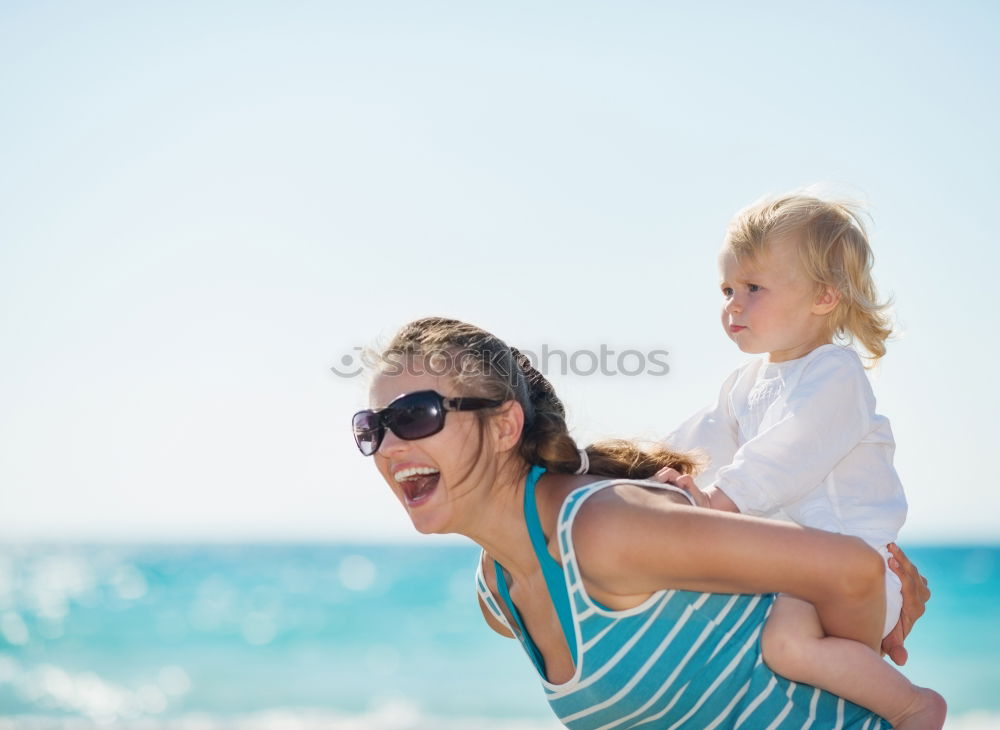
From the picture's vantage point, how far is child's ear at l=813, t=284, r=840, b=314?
379cm

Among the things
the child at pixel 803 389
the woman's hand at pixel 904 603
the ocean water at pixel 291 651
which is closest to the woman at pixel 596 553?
the child at pixel 803 389

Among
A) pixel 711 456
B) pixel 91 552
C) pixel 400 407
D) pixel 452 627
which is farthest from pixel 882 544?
pixel 91 552

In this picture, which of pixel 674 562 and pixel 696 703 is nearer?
pixel 674 562

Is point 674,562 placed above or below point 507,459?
below

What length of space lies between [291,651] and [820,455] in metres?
21.4

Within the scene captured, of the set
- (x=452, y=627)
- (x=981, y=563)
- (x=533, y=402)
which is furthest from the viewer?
(x=981, y=563)

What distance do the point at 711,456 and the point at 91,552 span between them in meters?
51.9

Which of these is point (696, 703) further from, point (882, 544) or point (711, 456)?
point (711, 456)

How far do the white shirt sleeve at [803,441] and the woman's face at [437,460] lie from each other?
0.96 metres

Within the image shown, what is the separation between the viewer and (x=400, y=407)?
3162mm

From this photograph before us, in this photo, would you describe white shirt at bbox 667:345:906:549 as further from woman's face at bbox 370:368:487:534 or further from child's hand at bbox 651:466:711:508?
woman's face at bbox 370:368:487:534

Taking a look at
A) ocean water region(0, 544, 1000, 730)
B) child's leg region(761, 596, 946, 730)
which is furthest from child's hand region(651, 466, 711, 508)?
ocean water region(0, 544, 1000, 730)

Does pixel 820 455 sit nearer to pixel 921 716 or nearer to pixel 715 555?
pixel 921 716

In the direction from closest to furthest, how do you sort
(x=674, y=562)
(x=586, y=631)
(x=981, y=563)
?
(x=674, y=562) < (x=586, y=631) < (x=981, y=563)
